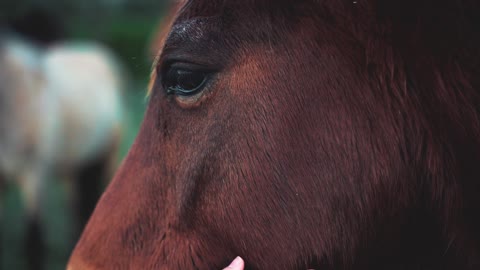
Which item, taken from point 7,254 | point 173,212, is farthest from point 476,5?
point 7,254

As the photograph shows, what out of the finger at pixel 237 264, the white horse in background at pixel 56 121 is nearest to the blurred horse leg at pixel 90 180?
the white horse in background at pixel 56 121

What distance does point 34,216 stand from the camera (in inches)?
251

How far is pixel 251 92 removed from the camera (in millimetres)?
1519

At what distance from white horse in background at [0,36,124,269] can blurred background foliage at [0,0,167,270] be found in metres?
0.26

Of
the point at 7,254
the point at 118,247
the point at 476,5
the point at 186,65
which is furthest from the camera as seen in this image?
the point at 7,254

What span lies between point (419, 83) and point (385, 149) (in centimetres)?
18

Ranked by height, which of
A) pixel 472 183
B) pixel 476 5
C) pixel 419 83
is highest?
pixel 476 5

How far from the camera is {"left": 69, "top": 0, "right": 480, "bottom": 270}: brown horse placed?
146 cm

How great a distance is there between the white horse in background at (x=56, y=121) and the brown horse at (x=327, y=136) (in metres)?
4.89

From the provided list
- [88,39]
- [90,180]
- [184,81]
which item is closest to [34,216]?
[90,180]

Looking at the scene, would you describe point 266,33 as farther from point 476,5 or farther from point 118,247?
point 118,247

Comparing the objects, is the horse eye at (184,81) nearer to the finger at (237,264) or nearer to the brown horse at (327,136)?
the brown horse at (327,136)

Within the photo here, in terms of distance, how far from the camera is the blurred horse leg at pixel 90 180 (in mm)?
6945

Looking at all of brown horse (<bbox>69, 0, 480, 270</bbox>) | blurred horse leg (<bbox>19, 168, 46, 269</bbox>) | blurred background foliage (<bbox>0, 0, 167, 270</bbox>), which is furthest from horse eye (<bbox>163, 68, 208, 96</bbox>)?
blurred horse leg (<bbox>19, 168, 46, 269</bbox>)
